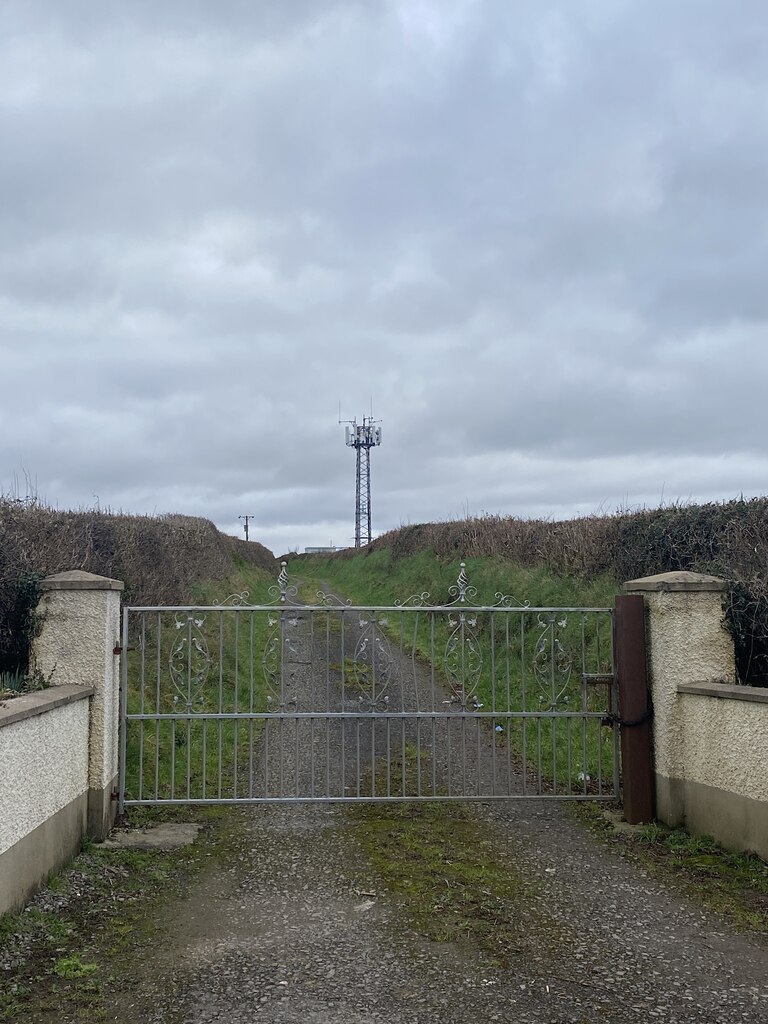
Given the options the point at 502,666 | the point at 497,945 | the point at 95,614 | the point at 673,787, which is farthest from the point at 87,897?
the point at 502,666

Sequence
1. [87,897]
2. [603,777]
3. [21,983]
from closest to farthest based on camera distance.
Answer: [21,983] < [87,897] < [603,777]

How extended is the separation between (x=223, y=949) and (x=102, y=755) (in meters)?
2.29

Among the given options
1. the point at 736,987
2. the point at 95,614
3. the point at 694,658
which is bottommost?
the point at 736,987

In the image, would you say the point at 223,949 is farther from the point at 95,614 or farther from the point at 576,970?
the point at 95,614

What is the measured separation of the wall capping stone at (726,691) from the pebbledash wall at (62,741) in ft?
14.5

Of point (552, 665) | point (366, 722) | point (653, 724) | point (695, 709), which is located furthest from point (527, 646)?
point (695, 709)

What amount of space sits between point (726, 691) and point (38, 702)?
458 centimetres

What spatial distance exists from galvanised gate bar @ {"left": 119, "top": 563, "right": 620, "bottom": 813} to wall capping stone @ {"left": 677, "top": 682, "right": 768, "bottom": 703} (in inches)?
26.3

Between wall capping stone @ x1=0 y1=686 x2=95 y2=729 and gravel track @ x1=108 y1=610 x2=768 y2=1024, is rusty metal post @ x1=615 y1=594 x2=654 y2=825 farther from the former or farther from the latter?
wall capping stone @ x1=0 y1=686 x2=95 y2=729

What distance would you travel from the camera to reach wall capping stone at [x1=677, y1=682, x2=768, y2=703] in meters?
5.53

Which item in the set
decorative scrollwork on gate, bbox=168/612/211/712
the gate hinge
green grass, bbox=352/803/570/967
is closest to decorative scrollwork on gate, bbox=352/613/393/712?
green grass, bbox=352/803/570/967

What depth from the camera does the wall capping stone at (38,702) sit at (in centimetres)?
454

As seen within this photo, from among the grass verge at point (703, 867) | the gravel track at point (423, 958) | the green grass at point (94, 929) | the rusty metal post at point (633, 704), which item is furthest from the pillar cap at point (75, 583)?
the grass verge at point (703, 867)

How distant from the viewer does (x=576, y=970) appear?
158 inches
